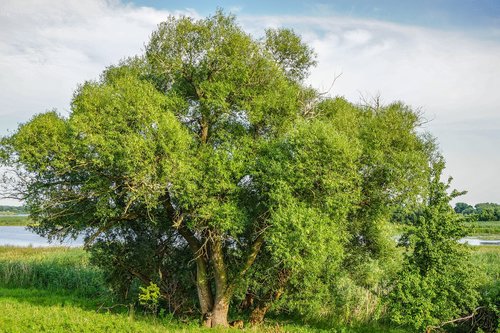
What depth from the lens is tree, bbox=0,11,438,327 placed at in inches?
799

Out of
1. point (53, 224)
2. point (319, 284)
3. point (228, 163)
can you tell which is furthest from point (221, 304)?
point (53, 224)

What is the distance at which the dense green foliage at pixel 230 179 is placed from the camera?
2034 centimetres

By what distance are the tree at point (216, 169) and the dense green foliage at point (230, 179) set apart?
0.07m

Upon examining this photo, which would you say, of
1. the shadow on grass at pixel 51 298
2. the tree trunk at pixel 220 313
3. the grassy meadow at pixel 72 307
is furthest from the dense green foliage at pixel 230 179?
the shadow on grass at pixel 51 298

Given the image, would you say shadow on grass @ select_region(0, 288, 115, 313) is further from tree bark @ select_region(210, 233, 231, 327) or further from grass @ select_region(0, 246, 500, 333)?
tree bark @ select_region(210, 233, 231, 327)

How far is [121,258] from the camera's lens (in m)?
25.6

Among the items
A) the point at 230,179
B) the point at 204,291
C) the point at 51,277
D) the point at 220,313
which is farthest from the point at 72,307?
the point at 230,179

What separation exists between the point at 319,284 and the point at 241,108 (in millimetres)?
9475

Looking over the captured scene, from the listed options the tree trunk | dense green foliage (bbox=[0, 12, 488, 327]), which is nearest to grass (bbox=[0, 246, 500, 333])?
the tree trunk

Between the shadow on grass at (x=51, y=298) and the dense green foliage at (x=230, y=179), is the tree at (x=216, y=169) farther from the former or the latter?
the shadow on grass at (x=51, y=298)

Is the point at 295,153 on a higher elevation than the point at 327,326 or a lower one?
higher

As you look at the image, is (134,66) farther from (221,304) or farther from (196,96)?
(221,304)

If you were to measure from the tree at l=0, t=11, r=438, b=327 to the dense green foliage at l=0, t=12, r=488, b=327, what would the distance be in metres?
0.07

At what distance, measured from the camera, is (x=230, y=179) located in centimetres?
2139
